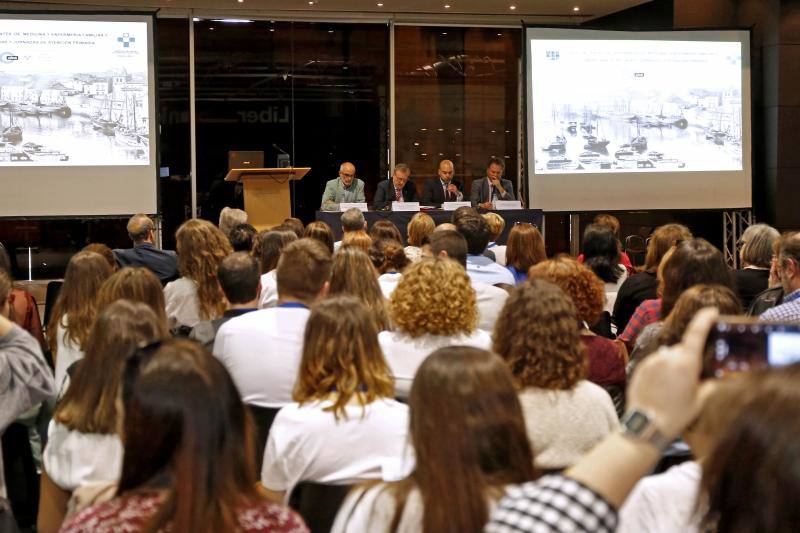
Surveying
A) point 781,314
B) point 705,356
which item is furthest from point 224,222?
point 705,356

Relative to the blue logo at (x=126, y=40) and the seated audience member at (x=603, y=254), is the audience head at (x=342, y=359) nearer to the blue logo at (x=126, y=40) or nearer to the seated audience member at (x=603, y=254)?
the seated audience member at (x=603, y=254)

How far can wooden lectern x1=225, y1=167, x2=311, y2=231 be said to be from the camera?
34.6 feet

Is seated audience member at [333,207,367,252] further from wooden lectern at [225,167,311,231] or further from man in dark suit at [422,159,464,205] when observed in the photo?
man in dark suit at [422,159,464,205]

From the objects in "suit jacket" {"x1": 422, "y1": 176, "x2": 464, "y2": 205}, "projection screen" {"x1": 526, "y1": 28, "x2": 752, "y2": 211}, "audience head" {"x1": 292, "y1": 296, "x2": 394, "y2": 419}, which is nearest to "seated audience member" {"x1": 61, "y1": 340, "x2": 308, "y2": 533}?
"audience head" {"x1": 292, "y1": 296, "x2": 394, "y2": 419}

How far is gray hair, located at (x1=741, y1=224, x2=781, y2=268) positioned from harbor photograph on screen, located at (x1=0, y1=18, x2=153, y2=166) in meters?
7.03

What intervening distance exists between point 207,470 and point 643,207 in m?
10.5

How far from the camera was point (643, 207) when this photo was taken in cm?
1145

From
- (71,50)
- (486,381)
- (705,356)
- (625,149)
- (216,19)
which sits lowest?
(486,381)

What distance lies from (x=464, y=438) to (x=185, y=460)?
44 centimetres

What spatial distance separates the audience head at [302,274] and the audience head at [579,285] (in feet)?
2.65

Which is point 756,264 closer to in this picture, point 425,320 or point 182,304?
point 425,320

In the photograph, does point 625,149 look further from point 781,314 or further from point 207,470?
point 207,470

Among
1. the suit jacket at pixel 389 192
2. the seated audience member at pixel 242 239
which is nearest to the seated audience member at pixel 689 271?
the seated audience member at pixel 242 239

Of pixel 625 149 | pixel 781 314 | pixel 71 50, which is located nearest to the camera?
pixel 781 314
